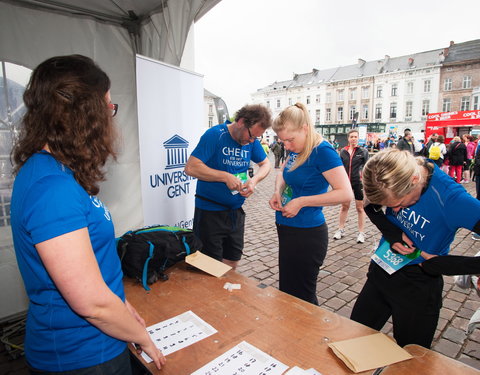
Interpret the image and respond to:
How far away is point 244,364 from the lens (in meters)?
1.10

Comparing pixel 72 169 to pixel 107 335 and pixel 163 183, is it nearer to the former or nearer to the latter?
pixel 107 335

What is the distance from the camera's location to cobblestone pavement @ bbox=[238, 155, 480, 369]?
97.0 inches

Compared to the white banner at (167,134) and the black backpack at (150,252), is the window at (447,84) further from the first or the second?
the black backpack at (150,252)

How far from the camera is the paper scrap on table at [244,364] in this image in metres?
1.06

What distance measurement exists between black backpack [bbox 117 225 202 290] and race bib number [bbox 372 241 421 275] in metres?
1.14

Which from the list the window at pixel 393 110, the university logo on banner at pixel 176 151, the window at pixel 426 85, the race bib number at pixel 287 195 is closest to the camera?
the race bib number at pixel 287 195

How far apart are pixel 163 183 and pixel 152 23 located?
1.65 metres

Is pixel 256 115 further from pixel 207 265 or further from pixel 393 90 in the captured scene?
pixel 393 90

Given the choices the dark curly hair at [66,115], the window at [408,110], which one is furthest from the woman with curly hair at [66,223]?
the window at [408,110]

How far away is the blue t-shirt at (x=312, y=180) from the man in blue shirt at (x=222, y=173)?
43 cm

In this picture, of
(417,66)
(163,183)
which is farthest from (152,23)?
(417,66)

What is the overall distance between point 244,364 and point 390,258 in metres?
0.91

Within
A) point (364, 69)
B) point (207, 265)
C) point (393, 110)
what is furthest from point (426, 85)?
point (207, 265)

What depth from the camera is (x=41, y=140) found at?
841mm
